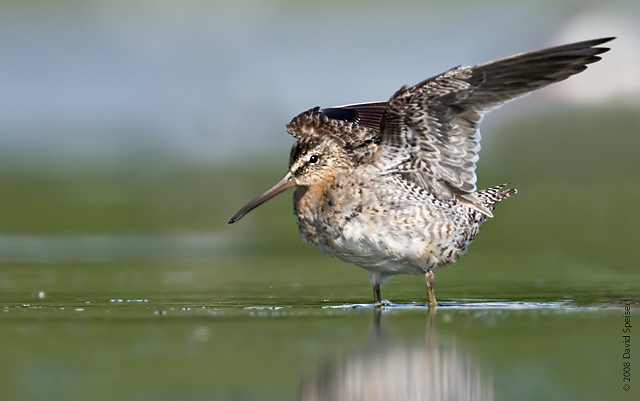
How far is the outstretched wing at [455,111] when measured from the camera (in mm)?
8570

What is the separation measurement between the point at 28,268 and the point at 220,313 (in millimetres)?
5282

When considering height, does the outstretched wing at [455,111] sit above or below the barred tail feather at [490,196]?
above

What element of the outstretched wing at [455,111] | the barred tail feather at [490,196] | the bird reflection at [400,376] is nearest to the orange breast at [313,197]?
the outstretched wing at [455,111]

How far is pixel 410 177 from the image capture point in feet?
31.1

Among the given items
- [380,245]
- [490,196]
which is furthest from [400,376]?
[490,196]

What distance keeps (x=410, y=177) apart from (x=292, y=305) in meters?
1.46

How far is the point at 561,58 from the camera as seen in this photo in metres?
8.59

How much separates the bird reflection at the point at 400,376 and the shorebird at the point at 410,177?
7.68ft

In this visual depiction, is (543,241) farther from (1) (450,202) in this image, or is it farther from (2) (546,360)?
(2) (546,360)

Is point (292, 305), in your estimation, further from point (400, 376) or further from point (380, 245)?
point (400, 376)

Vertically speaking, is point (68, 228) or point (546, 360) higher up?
point (68, 228)

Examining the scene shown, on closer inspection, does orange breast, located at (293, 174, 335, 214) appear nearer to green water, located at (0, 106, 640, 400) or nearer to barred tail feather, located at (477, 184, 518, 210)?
green water, located at (0, 106, 640, 400)

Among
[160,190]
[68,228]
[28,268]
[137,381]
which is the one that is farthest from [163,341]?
[160,190]

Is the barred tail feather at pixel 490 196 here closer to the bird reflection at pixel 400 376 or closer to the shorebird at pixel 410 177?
the shorebird at pixel 410 177
